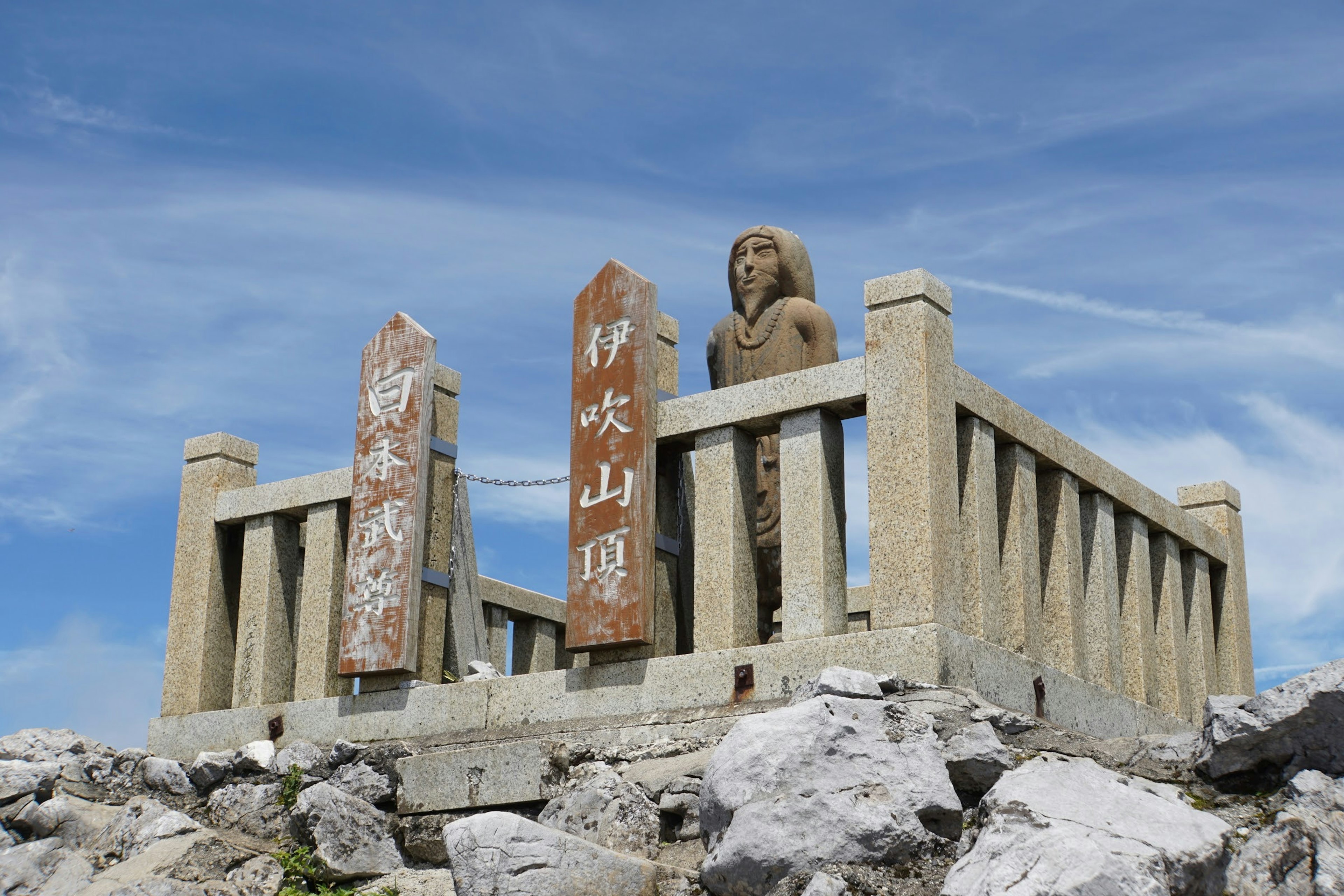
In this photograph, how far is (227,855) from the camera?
33.1ft

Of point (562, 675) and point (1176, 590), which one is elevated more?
point (1176, 590)

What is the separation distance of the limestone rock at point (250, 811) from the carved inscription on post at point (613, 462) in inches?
95.2

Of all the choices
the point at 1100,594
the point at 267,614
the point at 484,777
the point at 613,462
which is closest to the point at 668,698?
the point at 484,777

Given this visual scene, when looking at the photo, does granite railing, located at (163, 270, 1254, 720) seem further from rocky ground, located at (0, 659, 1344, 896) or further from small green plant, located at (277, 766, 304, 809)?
Answer: rocky ground, located at (0, 659, 1344, 896)

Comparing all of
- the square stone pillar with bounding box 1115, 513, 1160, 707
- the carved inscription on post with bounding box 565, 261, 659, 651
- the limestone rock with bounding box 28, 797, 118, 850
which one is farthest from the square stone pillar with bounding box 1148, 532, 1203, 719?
the limestone rock with bounding box 28, 797, 118, 850

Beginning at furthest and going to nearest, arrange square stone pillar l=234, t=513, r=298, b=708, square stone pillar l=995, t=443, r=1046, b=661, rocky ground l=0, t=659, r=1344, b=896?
square stone pillar l=234, t=513, r=298, b=708 → square stone pillar l=995, t=443, r=1046, b=661 → rocky ground l=0, t=659, r=1344, b=896

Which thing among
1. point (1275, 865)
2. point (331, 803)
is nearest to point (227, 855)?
point (331, 803)

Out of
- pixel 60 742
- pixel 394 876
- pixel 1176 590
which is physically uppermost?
pixel 1176 590

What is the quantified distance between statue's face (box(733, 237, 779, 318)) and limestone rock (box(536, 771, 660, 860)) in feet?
→ 16.1

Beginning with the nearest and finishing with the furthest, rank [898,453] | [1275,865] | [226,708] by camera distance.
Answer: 1. [1275,865]
2. [898,453]
3. [226,708]

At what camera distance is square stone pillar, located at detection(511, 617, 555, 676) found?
16812 mm

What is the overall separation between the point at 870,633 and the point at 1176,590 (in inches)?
202

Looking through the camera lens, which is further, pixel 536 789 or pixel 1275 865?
pixel 536 789

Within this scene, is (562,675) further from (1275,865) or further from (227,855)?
(1275,865)
